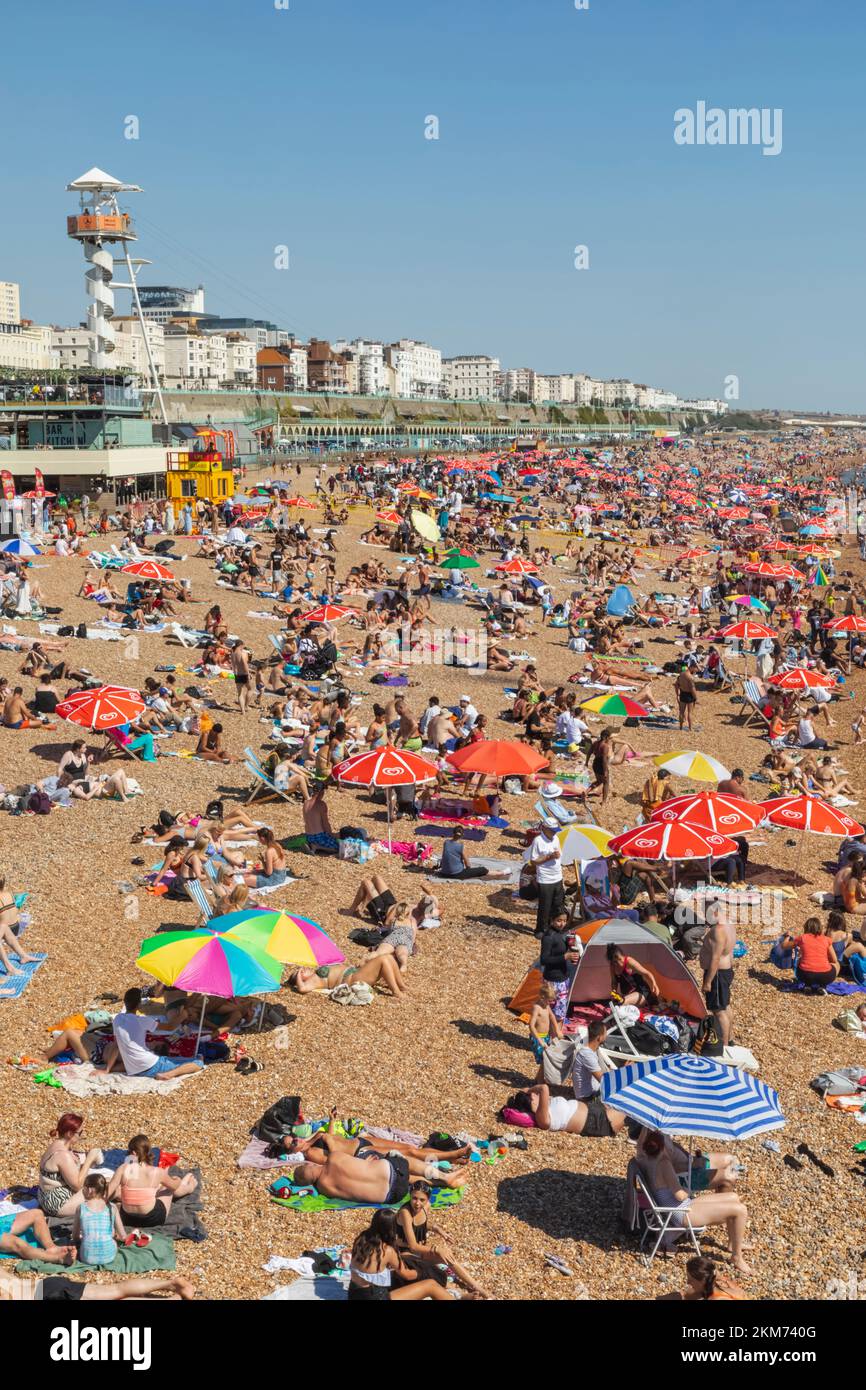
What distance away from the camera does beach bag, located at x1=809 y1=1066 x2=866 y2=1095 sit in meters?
8.36

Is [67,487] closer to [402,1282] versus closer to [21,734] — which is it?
[21,734]

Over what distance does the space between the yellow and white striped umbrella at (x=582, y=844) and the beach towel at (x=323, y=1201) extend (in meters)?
4.45

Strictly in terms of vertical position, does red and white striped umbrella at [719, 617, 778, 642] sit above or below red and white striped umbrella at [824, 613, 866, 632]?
above

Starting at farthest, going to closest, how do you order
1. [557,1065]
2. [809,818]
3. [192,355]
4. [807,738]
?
[192,355], [807,738], [809,818], [557,1065]

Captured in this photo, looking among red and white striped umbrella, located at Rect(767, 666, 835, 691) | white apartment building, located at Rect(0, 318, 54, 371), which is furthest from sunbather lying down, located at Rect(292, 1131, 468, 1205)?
white apartment building, located at Rect(0, 318, 54, 371)

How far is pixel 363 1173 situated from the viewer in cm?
683

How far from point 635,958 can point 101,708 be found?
7.26 metres

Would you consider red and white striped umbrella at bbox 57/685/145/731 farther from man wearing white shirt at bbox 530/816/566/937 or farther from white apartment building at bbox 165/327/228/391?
white apartment building at bbox 165/327/228/391

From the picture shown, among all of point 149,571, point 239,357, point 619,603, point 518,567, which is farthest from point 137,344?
point 149,571

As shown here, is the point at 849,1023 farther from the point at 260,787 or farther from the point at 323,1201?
the point at 260,787

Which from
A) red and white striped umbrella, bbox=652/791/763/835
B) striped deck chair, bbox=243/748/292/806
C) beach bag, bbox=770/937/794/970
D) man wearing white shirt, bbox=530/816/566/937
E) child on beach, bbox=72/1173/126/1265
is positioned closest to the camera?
child on beach, bbox=72/1173/126/1265

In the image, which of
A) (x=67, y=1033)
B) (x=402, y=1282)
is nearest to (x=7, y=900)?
(x=67, y=1033)

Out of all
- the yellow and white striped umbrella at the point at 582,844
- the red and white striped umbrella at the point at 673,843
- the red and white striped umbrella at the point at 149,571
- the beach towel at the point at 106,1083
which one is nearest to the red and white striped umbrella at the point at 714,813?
the red and white striped umbrella at the point at 673,843

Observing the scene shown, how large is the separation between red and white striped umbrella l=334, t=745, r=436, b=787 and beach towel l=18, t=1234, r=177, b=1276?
6.15 m
